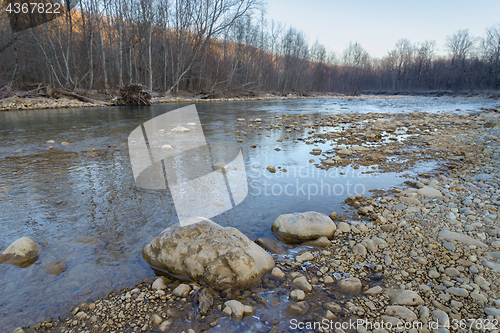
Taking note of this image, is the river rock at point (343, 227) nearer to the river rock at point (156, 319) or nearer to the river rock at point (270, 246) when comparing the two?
the river rock at point (270, 246)

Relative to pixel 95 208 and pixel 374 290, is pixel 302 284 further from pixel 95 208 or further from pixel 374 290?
pixel 95 208

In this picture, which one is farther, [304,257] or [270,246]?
[270,246]

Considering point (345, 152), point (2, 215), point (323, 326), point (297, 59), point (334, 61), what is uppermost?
point (334, 61)

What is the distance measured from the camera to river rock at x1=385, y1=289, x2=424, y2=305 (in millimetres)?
1615

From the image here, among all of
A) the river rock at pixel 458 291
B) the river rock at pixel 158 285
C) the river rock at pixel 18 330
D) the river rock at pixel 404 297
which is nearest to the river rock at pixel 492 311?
the river rock at pixel 458 291

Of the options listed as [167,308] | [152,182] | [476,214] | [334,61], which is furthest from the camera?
[334,61]

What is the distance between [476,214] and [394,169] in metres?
1.89

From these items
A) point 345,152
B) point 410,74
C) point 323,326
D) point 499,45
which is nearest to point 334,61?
point 410,74

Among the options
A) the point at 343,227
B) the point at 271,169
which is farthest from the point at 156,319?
the point at 271,169

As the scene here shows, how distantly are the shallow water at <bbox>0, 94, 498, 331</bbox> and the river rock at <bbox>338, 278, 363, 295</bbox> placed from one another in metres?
0.90

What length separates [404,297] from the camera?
165 centimetres

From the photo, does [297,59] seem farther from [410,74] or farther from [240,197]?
[240,197]

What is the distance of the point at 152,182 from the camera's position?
12.6 ft

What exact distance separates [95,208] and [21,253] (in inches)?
37.6
